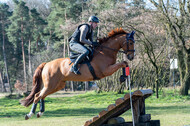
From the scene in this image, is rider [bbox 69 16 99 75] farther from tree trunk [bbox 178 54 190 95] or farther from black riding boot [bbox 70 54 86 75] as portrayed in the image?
tree trunk [bbox 178 54 190 95]

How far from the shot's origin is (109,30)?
24.1 meters

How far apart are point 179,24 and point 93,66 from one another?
13.2 metres

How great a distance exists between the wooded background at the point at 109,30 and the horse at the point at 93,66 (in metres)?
8.29

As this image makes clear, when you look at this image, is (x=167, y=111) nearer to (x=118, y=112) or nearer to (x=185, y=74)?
(x=185, y=74)

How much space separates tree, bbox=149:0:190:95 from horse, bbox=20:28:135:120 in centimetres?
1040

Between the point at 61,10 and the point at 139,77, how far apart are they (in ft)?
58.1

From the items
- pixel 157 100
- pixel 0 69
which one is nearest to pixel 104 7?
pixel 157 100

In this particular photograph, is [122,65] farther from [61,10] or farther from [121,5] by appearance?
[61,10]

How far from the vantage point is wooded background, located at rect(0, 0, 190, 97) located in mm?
18641

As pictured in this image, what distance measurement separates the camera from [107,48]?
26.1 ft

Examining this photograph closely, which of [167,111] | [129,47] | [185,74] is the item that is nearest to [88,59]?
[129,47]

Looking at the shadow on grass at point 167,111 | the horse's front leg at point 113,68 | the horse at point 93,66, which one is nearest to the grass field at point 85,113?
the shadow on grass at point 167,111

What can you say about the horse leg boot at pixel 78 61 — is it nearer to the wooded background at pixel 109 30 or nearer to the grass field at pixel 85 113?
the grass field at pixel 85 113

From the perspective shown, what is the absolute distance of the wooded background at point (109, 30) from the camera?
18.6 m
